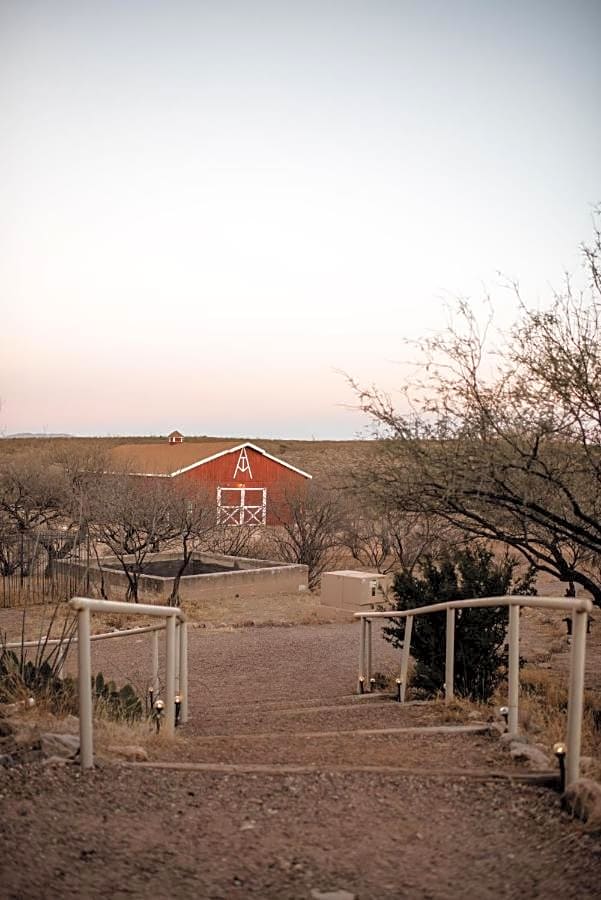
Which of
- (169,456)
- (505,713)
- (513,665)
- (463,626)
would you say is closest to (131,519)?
(463,626)

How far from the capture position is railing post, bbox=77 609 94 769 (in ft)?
16.1

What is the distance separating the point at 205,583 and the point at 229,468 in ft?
65.1

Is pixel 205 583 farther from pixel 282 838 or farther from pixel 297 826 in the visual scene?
pixel 282 838

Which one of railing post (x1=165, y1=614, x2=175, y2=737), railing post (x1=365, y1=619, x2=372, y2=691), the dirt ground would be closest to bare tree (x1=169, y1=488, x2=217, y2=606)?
railing post (x1=365, y1=619, x2=372, y2=691)

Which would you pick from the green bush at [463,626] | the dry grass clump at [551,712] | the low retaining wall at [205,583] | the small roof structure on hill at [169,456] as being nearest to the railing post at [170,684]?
the dry grass clump at [551,712]

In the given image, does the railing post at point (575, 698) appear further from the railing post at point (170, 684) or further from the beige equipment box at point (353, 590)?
the beige equipment box at point (353, 590)

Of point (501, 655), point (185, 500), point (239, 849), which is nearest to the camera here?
point (239, 849)

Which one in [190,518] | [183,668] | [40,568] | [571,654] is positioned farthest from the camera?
[40,568]

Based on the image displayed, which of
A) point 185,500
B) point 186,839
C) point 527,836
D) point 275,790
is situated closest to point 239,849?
point 186,839

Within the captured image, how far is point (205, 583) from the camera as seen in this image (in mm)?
23234

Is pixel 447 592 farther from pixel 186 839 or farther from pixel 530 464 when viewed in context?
pixel 186 839

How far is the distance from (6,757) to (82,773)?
1.52 feet

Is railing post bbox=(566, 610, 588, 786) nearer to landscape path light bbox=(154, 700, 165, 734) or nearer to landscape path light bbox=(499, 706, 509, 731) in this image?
landscape path light bbox=(499, 706, 509, 731)

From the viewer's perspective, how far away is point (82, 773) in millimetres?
4832
